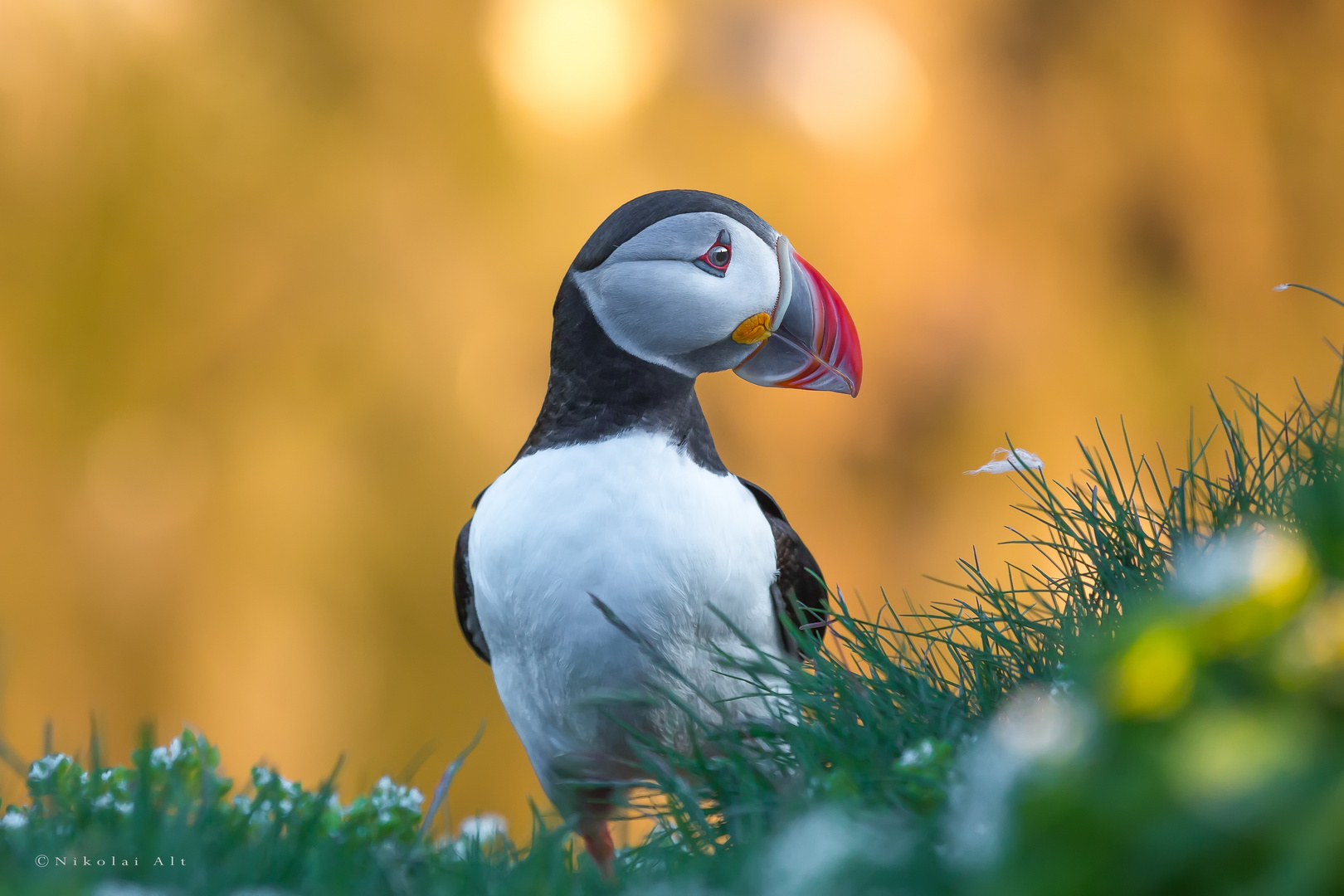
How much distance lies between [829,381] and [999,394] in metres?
4.30

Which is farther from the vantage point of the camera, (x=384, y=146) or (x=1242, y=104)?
(x=1242, y=104)

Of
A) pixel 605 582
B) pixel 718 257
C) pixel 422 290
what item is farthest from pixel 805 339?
pixel 422 290

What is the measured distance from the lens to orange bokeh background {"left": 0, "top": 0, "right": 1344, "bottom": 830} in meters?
4.89

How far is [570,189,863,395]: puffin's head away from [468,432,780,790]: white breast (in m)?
0.14

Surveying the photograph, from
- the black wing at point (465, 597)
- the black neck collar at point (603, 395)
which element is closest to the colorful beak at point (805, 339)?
the black neck collar at point (603, 395)

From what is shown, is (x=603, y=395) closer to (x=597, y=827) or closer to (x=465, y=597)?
(x=465, y=597)

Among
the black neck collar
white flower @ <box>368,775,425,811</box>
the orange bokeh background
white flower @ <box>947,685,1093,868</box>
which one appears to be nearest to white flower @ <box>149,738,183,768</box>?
white flower @ <box>368,775,425,811</box>

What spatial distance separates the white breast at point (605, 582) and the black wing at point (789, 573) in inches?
3.2

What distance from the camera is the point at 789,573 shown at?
4.60 feet

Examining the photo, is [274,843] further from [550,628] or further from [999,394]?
[999,394]

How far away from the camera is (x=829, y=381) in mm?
1405

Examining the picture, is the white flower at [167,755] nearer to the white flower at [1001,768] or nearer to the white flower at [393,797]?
the white flower at [393,797]

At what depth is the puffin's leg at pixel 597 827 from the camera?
1.23 m

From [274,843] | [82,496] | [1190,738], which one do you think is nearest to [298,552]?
[82,496]
